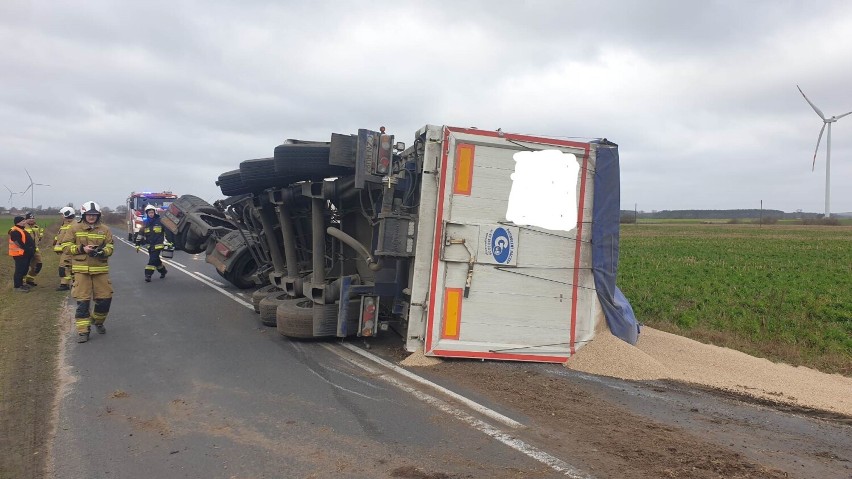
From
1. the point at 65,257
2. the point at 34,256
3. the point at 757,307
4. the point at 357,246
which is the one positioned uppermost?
the point at 357,246

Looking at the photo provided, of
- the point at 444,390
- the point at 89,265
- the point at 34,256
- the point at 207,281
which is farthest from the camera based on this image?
the point at 207,281

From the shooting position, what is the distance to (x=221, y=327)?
8406mm

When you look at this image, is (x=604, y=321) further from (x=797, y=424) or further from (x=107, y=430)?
(x=107, y=430)

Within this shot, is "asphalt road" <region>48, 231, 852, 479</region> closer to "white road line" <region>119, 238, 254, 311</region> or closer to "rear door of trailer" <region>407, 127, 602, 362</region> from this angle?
"rear door of trailer" <region>407, 127, 602, 362</region>

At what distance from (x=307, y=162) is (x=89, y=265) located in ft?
10.7

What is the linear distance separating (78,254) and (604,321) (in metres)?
6.49

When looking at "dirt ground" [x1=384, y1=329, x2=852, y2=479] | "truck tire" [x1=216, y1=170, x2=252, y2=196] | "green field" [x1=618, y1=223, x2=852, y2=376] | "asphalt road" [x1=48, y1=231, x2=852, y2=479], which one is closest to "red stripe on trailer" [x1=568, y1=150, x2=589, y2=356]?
"dirt ground" [x1=384, y1=329, x2=852, y2=479]

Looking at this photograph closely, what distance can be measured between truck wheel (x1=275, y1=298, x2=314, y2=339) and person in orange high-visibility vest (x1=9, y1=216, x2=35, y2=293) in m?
7.89

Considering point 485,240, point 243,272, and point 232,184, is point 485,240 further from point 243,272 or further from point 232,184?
point 243,272

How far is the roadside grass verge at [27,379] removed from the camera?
12.8ft

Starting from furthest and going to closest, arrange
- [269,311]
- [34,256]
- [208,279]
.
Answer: [208,279], [34,256], [269,311]

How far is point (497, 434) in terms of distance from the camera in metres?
4.20

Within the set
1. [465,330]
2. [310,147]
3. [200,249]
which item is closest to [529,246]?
[465,330]

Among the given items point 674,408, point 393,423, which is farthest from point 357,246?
point 674,408
